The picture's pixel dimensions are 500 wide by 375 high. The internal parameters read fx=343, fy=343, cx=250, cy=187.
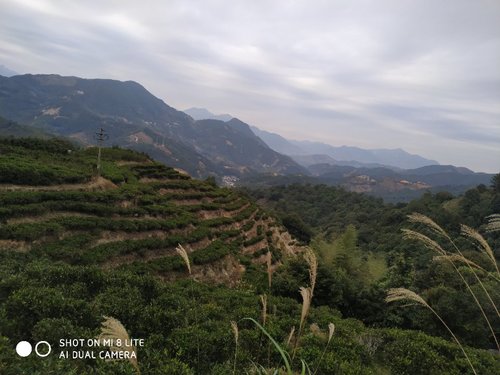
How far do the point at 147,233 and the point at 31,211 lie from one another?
7435 millimetres

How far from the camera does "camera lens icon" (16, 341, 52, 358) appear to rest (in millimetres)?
4801

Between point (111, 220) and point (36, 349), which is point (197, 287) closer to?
point (36, 349)

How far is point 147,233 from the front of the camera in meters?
24.4

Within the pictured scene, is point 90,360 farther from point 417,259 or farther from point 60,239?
point 417,259

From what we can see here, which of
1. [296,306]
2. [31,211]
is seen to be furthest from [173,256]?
[296,306]

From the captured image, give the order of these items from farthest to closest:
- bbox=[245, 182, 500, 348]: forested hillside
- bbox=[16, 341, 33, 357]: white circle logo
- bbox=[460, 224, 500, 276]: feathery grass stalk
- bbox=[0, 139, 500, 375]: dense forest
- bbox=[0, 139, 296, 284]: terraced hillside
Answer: bbox=[0, 139, 296, 284]: terraced hillside < bbox=[245, 182, 500, 348]: forested hillside < bbox=[0, 139, 500, 375]: dense forest < bbox=[16, 341, 33, 357]: white circle logo < bbox=[460, 224, 500, 276]: feathery grass stalk

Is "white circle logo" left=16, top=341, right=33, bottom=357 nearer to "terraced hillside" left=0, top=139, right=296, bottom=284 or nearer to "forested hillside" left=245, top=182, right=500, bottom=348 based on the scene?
"forested hillside" left=245, top=182, right=500, bottom=348

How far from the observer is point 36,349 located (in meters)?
5.04

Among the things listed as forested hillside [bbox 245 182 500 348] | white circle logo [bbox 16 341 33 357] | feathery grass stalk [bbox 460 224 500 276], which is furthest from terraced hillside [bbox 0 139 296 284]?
feathery grass stalk [bbox 460 224 500 276]

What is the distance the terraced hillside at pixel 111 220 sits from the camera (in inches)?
721

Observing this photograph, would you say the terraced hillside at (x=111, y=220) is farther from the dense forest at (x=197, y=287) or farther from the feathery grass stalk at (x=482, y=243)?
the feathery grass stalk at (x=482, y=243)

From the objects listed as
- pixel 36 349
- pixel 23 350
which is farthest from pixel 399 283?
pixel 23 350

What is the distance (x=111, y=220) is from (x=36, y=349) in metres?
18.2

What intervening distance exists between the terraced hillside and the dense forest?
0.32 feet
